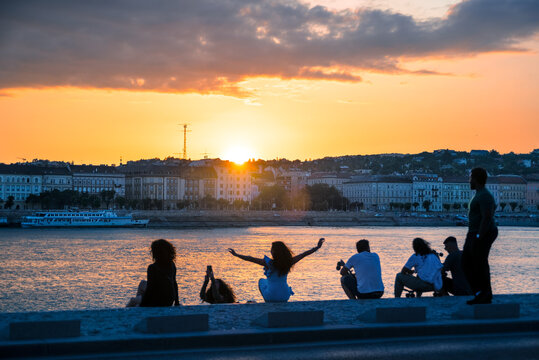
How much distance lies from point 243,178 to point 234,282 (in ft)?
383

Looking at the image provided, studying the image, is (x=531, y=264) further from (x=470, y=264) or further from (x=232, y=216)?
(x=232, y=216)

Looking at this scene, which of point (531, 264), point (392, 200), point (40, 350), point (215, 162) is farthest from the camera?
point (392, 200)

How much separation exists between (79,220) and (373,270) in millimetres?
82677

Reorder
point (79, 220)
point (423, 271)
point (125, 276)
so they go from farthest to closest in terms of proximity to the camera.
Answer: point (79, 220) < point (125, 276) < point (423, 271)

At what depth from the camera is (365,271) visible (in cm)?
1009

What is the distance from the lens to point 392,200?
153 m

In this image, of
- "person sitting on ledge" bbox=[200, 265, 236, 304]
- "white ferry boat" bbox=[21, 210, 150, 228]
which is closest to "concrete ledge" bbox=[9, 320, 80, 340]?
"person sitting on ledge" bbox=[200, 265, 236, 304]

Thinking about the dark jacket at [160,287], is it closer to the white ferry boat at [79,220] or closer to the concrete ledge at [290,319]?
the concrete ledge at [290,319]

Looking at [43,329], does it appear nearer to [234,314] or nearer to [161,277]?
[161,277]

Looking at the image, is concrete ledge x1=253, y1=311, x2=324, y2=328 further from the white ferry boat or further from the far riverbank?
the far riverbank

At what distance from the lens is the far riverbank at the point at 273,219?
96938mm

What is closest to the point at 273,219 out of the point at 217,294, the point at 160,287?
the point at 217,294

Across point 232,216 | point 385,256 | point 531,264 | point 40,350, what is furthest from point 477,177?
point 232,216

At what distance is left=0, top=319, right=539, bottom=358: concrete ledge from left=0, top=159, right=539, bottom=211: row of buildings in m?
120
